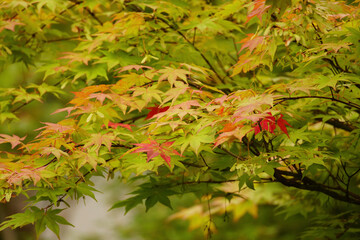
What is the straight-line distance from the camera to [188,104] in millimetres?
2164

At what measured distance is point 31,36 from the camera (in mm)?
3354

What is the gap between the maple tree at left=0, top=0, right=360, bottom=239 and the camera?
2.12 meters

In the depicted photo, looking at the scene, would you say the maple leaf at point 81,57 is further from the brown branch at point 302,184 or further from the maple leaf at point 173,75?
the brown branch at point 302,184

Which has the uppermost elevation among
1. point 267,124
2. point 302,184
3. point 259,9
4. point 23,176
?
point 259,9

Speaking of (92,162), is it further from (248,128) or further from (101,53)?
(101,53)

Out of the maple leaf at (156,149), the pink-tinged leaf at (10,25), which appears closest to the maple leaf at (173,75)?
the maple leaf at (156,149)

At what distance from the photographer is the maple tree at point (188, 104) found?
2.12 metres

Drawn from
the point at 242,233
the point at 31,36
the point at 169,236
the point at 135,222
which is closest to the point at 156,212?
the point at 135,222

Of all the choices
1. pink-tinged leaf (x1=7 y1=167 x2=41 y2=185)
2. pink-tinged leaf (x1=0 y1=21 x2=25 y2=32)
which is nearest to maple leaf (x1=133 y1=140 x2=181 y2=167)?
pink-tinged leaf (x1=7 y1=167 x2=41 y2=185)

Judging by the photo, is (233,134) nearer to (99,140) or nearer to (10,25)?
(99,140)

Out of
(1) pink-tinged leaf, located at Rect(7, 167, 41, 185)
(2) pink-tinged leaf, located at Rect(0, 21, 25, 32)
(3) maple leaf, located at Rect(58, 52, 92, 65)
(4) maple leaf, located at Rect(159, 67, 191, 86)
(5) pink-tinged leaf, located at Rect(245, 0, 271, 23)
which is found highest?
(5) pink-tinged leaf, located at Rect(245, 0, 271, 23)

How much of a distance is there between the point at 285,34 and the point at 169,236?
13.0 ft

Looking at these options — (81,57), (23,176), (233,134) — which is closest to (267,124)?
(233,134)

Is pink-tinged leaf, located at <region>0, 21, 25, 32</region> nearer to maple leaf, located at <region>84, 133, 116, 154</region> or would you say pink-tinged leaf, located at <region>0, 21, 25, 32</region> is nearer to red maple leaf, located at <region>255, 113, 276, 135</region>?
maple leaf, located at <region>84, 133, 116, 154</region>
